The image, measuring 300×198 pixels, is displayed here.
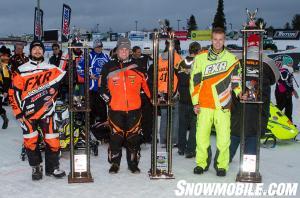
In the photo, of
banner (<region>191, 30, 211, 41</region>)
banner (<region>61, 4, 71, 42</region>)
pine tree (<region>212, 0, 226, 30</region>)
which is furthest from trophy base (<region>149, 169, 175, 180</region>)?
pine tree (<region>212, 0, 226, 30</region>)

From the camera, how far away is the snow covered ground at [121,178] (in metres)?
5.05

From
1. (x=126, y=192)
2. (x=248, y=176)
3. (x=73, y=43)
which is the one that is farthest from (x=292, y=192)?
(x=73, y=43)

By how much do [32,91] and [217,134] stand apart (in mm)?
2366

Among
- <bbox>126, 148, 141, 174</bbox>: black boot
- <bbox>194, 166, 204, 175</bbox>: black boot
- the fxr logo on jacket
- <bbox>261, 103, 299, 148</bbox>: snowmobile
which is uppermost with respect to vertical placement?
the fxr logo on jacket

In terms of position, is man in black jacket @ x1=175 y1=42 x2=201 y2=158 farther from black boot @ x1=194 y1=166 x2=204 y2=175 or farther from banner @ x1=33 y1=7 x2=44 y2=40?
banner @ x1=33 y1=7 x2=44 y2=40

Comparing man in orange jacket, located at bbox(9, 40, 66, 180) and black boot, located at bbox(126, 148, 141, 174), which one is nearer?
man in orange jacket, located at bbox(9, 40, 66, 180)

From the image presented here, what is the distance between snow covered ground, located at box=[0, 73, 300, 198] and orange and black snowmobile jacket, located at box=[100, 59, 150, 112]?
3.04ft

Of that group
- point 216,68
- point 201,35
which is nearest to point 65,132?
point 216,68

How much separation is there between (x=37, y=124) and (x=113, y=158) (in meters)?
1.07

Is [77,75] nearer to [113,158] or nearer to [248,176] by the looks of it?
[113,158]

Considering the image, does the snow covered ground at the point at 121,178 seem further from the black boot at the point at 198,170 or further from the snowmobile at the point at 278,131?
the snowmobile at the point at 278,131

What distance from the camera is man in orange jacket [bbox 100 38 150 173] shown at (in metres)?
5.65

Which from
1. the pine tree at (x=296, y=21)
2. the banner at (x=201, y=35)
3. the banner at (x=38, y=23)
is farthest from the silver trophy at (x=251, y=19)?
the pine tree at (x=296, y=21)

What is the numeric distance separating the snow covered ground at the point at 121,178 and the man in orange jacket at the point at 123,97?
0.42 m
